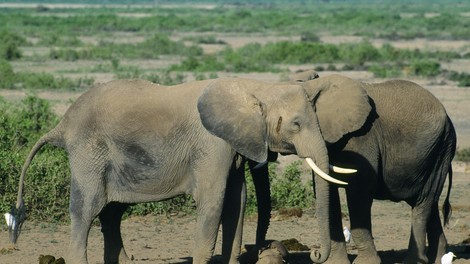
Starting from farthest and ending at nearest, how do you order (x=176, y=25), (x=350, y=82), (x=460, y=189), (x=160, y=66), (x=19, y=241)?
(x=176, y=25), (x=160, y=66), (x=460, y=189), (x=19, y=241), (x=350, y=82)

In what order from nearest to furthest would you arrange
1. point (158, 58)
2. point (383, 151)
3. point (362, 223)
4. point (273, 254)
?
point (273, 254)
point (362, 223)
point (383, 151)
point (158, 58)

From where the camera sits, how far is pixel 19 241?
12.3 meters

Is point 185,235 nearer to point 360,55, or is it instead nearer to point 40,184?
point 40,184

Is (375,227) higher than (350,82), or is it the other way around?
(350,82)

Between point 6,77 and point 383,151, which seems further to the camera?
point 6,77

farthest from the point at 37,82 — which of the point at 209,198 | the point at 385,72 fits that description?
the point at 209,198

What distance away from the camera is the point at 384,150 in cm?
1082

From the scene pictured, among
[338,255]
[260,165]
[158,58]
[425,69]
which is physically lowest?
[158,58]

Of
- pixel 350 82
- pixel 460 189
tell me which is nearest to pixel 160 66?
pixel 460 189

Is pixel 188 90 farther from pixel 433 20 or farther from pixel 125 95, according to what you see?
pixel 433 20

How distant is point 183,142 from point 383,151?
192cm

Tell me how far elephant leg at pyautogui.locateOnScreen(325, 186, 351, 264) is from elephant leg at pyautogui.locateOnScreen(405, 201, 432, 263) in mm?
687

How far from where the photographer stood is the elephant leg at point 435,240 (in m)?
11.4

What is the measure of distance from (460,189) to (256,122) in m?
7.06
